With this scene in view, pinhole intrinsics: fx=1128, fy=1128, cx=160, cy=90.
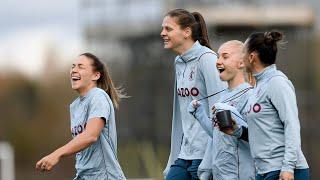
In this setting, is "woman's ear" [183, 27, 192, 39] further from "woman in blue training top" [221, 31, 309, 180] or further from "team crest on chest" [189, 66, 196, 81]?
"woman in blue training top" [221, 31, 309, 180]

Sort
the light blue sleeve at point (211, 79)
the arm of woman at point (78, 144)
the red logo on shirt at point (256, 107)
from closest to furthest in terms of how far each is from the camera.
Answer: the red logo on shirt at point (256, 107), the arm of woman at point (78, 144), the light blue sleeve at point (211, 79)

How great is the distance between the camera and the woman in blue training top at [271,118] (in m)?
7.38

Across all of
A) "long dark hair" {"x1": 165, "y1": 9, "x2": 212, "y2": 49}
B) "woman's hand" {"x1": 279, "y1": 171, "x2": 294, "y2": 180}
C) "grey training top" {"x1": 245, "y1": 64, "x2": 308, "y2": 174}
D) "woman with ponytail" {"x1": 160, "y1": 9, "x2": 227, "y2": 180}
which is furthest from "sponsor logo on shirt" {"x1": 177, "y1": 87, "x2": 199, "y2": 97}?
"woman's hand" {"x1": 279, "y1": 171, "x2": 294, "y2": 180}

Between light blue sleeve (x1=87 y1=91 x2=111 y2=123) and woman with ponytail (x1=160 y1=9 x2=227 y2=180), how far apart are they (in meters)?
0.54

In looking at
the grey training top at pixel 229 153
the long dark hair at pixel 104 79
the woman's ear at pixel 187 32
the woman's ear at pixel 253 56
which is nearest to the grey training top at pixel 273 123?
the woman's ear at pixel 253 56

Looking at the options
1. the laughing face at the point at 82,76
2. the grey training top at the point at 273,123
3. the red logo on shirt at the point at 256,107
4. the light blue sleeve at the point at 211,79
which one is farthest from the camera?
the laughing face at the point at 82,76

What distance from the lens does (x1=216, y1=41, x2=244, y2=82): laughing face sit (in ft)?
26.2

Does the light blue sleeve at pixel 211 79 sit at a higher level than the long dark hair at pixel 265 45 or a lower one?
lower

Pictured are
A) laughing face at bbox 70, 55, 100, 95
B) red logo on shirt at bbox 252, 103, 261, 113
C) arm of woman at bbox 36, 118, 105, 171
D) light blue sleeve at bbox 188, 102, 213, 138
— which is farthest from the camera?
laughing face at bbox 70, 55, 100, 95

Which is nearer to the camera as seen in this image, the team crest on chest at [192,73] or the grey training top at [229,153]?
the grey training top at [229,153]

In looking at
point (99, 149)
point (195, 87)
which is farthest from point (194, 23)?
point (99, 149)

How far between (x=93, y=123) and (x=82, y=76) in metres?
0.49

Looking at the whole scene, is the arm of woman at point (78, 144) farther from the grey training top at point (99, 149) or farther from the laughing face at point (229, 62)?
the laughing face at point (229, 62)

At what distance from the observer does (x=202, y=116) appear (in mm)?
8008
